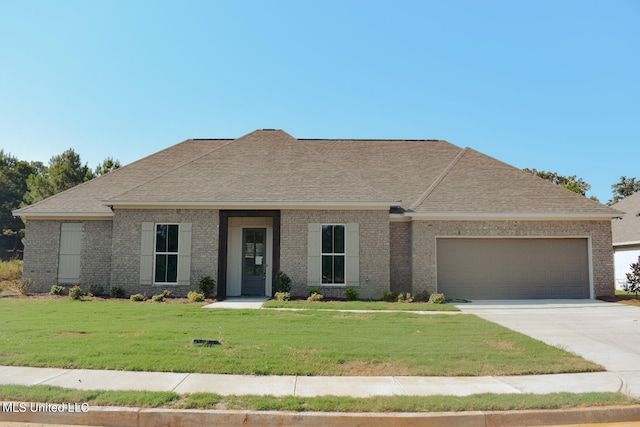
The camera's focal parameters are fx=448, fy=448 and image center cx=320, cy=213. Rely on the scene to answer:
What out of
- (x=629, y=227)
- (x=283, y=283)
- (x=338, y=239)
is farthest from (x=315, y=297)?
(x=629, y=227)

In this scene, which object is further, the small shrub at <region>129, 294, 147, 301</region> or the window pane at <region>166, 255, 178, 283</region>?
the window pane at <region>166, 255, 178, 283</region>

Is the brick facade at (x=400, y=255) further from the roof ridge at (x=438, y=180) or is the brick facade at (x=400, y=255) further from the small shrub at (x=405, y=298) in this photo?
the small shrub at (x=405, y=298)

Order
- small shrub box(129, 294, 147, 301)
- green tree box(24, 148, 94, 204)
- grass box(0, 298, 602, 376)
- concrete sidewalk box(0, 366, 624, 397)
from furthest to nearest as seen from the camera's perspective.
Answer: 1. green tree box(24, 148, 94, 204)
2. small shrub box(129, 294, 147, 301)
3. grass box(0, 298, 602, 376)
4. concrete sidewalk box(0, 366, 624, 397)

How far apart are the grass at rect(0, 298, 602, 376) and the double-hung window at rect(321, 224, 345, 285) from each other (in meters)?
3.80

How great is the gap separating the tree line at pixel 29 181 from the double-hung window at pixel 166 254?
2356cm

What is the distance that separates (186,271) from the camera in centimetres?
1589

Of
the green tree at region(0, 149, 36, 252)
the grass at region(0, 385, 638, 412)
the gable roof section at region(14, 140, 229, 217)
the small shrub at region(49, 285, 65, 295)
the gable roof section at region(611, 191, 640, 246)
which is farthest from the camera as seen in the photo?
the green tree at region(0, 149, 36, 252)

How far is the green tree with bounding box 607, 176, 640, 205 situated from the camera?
169 ft

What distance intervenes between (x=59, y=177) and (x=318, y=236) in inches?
1127

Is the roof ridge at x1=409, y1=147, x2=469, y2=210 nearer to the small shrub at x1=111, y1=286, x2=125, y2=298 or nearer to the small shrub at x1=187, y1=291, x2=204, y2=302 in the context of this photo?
the small shrub at x1=187, y1=291, x2=204, y2=302

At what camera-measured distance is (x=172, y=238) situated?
635 inches

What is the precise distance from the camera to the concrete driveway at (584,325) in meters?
7.82

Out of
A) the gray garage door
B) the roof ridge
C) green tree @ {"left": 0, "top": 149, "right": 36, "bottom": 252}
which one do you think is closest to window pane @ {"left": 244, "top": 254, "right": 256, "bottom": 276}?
the roof ridge

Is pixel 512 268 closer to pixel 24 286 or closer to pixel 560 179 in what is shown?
pixel 24 286
